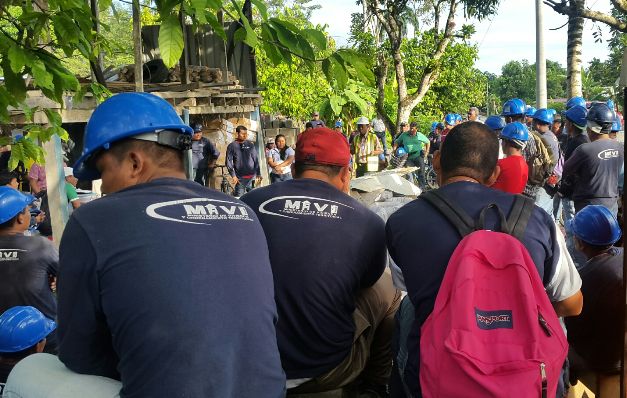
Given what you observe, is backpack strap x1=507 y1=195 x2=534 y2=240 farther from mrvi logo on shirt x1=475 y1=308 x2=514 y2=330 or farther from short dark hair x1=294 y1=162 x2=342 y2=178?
short dark hair x1=294 y1=162 x2=342 y2=178

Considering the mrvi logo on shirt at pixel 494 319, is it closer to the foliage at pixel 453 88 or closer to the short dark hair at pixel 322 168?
the short dark hair at pixel 322 168

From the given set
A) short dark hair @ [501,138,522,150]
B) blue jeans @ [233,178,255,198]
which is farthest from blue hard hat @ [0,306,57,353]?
blue jeans @ [233,178,255,198]

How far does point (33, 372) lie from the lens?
197 centimetres

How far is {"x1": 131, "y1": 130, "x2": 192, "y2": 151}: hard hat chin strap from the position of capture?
85.0 inches

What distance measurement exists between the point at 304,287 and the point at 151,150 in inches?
36.4

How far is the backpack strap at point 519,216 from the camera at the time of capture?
2.38 metres

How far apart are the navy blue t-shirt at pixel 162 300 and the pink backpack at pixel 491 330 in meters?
0.54

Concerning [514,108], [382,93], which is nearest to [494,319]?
[514,108]

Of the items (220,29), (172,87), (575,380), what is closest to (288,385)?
A: (220,29)

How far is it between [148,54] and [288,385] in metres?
13.7

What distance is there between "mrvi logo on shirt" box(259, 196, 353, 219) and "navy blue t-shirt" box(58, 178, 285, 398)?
2.63 ft

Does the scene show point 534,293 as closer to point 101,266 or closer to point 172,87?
point 101,266

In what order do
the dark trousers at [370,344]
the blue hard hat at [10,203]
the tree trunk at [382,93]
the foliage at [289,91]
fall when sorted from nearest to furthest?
the dark trousers at [370,344]
the blue hard hat at [10,203]
the tree trunk at [382,93]
the foliage at [289,91]

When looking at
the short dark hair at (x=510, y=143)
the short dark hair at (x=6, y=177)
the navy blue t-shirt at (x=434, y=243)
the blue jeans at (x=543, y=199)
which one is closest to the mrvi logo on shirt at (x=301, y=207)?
the navy blue t-shirt at (x=434, y=243)
